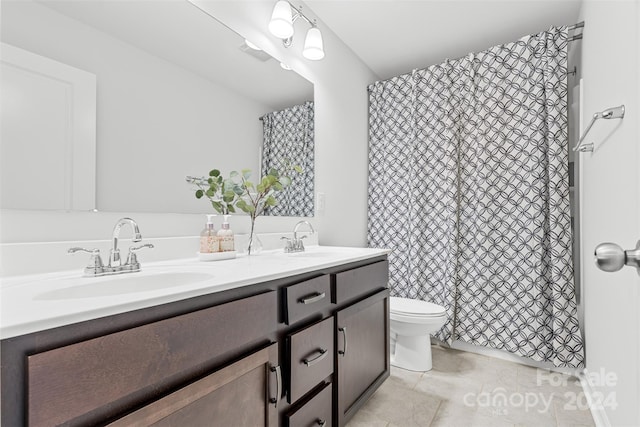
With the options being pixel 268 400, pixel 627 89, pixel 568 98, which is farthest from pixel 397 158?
pixel 268 400

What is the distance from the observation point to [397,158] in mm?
2602

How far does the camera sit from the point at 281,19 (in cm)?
162

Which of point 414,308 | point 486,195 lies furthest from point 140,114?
point 486,195

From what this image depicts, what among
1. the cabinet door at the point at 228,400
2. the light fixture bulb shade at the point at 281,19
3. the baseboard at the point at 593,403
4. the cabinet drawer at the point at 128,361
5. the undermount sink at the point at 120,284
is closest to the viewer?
the cabinet drawer at the point at 128,361

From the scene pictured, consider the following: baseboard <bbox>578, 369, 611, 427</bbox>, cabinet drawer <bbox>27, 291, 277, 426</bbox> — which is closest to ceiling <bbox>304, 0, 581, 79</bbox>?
cabinet drawer <bbox>27, 291, 277, 426</bbox>

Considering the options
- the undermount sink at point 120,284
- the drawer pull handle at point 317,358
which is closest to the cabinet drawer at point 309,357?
the drawer pull handle at point 317,358

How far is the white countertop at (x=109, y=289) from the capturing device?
53 cm

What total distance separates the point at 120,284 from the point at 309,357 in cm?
65

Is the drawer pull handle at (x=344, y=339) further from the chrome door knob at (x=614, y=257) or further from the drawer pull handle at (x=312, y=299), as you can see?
the chrome door knob at (x=614, y=257)

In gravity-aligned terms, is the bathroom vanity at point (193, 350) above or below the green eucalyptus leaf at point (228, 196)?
below

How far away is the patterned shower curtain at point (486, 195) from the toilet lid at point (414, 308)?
308 mm

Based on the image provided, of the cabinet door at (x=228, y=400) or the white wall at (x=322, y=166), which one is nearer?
the cabinet door at (x=228, y=400)

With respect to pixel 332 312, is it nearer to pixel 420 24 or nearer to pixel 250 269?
pixel 250 269

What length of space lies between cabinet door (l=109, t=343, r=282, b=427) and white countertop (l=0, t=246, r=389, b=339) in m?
0.21
